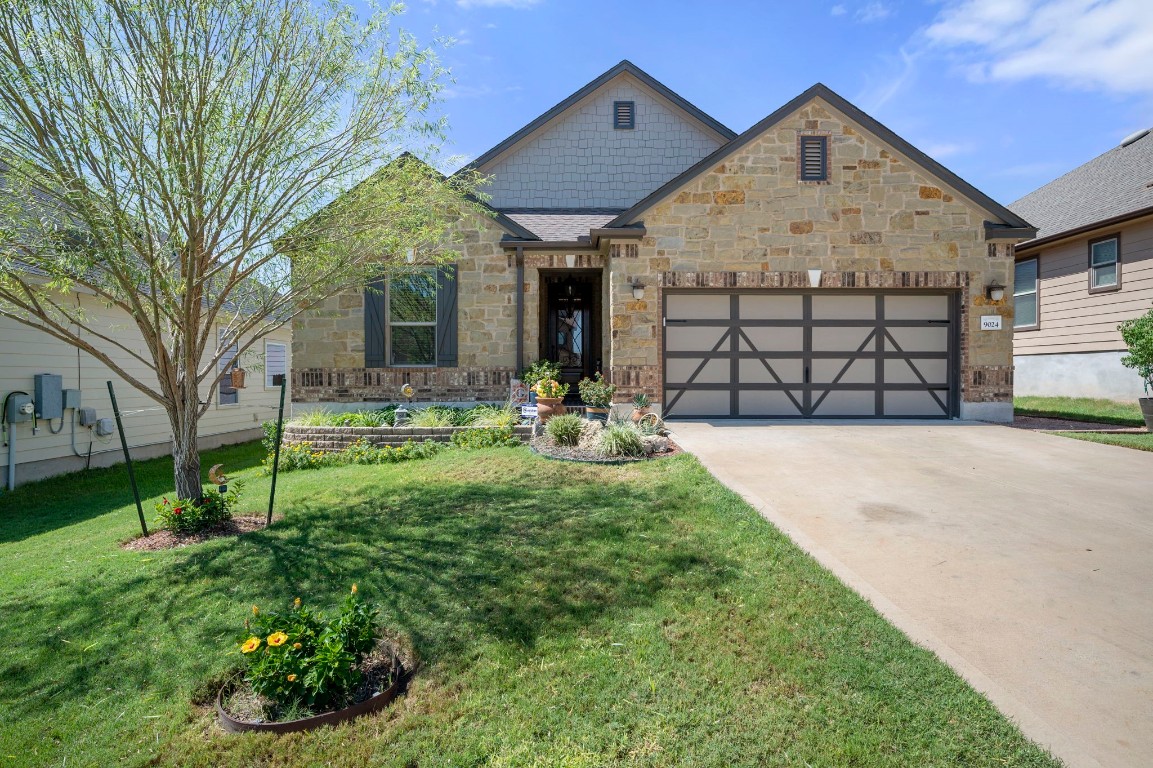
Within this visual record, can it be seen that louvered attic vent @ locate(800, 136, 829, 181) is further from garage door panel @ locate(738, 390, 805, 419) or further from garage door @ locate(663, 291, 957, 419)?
garage door panel @ locate(738, 390, 805, 419)

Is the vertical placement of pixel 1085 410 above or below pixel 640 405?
below

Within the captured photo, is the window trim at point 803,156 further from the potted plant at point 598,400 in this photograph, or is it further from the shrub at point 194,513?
the shrub at point 194,513

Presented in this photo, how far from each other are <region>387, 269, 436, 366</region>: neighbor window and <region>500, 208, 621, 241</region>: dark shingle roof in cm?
235

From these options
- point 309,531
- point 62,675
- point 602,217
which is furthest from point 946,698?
point 602,217

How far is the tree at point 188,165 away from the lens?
15.3 feet

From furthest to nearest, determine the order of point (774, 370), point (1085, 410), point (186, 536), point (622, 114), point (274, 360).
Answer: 1. point (274, 360)
2. point (622, 114)
3. point (1085, 410)
4. point (774, 370)
5. point (186, 536)

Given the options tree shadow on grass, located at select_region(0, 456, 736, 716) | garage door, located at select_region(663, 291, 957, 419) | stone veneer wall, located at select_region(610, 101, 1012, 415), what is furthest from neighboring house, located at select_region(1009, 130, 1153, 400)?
tree shadow on grass, located at select_region(0, 456, 736, 716)

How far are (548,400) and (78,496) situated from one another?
Result: 22.7 feet

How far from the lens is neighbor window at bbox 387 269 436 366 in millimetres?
11555

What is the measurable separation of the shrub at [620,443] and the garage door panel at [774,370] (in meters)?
4.17

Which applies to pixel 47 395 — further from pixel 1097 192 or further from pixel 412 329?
pixel 1097 192

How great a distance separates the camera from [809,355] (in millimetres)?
11172

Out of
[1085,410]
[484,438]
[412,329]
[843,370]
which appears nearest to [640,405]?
[484,438]

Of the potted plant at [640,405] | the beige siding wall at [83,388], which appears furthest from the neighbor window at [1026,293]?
the beige siding wall at [83,388]
